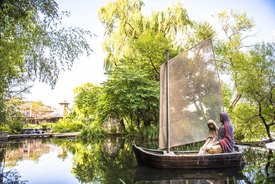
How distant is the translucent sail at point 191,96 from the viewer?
23.0ft

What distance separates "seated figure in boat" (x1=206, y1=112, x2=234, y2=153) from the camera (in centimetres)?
618

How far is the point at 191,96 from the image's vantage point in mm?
7340

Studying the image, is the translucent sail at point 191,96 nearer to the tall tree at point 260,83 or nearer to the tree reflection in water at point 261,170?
the tree reflection in water at point 261,170

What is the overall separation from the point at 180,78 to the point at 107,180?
3.59 metres

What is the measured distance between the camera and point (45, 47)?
17.2 feet

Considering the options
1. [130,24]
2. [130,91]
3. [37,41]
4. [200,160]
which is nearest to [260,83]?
[200,160]

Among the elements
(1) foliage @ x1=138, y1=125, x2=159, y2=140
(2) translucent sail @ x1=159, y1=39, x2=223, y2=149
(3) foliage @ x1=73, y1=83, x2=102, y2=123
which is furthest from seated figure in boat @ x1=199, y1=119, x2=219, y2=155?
(3) foliage @ x1=73, y1=83, x2=102, y2=123

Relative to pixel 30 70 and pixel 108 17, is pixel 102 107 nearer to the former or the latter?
pixel 108 17

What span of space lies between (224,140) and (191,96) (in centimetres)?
162

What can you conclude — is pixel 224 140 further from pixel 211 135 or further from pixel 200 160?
pixel 200 160

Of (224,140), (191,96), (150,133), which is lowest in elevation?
(150,133)

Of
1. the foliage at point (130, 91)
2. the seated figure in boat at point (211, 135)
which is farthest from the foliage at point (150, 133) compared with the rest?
→ the seated figure in boat at point (211, 135)

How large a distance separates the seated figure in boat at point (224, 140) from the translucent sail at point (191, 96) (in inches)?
31.9

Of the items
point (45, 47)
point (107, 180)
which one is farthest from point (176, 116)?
point (45, 47)
